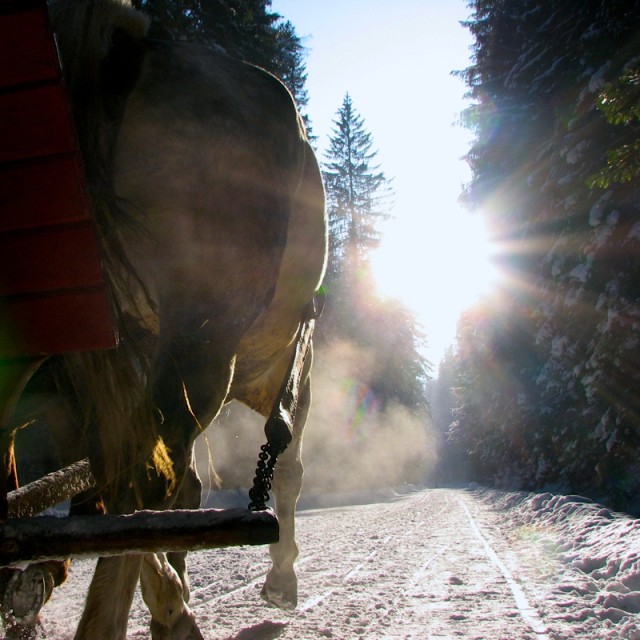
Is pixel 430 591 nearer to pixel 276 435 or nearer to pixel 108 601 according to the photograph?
pixel 276 435

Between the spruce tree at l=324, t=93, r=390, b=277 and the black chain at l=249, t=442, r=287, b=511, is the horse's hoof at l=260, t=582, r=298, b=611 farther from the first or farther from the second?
the spruce tree at l=324, t=93, r=390, b=277

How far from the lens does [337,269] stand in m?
29.5

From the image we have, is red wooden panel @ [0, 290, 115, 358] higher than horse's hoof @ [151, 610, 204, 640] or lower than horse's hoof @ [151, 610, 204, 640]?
higher

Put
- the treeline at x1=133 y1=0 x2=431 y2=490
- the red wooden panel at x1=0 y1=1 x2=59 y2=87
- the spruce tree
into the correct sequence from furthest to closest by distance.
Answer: the spruce tree → the treeline at x1=133 y1=0 x2=431 y2=490 → the red wooden panel at x1=0 y1=1 x2=59 y2=87

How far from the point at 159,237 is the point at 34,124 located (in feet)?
1.82

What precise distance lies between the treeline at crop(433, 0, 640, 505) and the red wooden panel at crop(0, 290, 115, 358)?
412 cm

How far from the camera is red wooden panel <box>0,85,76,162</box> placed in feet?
3.68

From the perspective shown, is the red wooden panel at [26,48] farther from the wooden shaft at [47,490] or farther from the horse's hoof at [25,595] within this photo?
the horse's hoof at [25,595]

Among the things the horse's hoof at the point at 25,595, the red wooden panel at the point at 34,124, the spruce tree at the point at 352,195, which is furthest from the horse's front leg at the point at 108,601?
the spruce tree at the point at 352,195

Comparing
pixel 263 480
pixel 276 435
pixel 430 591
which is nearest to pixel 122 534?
pixel 263 480

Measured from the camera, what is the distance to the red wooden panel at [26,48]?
1.04 metres

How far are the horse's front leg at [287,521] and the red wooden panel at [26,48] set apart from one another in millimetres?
2713

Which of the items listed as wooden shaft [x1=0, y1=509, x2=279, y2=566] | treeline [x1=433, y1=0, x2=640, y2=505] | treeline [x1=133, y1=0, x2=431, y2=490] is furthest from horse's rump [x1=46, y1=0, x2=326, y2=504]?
treeline [x1=133, y1=0, x2=431, y2=490]

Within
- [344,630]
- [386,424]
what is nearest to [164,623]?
[344,630]
